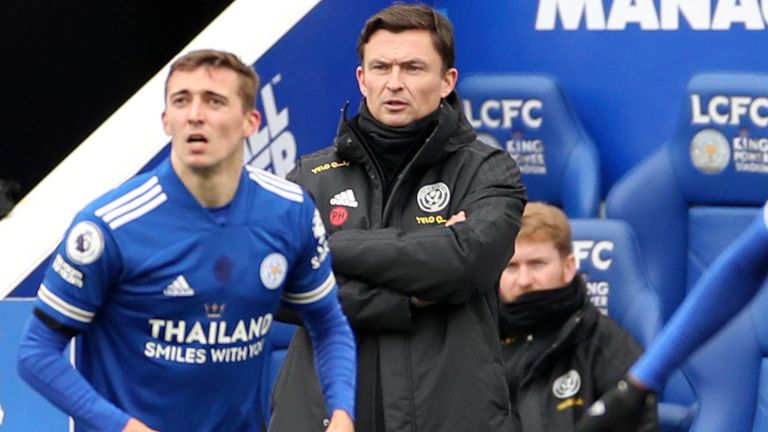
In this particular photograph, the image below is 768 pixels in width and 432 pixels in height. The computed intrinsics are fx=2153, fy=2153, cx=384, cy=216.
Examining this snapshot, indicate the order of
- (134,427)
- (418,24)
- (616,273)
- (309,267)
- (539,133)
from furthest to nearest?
1. (539,133)
2. (616,273)
3. (418,24)
4. (309,267)
5. (134,427)

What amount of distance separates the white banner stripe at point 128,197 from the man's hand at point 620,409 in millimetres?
1015

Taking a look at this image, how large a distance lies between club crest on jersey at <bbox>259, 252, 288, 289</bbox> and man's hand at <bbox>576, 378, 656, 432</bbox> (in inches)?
29.7

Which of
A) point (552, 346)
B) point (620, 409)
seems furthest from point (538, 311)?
point (620, 409)

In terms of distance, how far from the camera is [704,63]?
7.31 m

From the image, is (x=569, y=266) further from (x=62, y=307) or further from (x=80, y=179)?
(x=62, y=307)

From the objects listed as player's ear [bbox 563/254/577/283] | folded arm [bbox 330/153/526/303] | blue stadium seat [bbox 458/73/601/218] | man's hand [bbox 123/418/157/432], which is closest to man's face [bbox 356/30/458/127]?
folded arm [bbox 330/153/526/303]

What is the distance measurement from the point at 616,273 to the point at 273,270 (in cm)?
229

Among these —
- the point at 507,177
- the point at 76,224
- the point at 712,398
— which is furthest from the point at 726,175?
the point at 76,224

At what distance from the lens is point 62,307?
425 centimetres

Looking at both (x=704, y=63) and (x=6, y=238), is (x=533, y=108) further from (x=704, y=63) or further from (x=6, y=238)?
(x=6, y=238)

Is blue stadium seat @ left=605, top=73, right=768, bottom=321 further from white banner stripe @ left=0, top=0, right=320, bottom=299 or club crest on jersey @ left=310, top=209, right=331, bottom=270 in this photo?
club crest on jersey @ left=310, top=209, right=331, bottom=270

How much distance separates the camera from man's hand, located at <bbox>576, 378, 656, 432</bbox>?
4074 millimetres

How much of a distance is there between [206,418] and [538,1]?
3469mm

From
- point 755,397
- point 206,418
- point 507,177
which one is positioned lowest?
point 755,397
